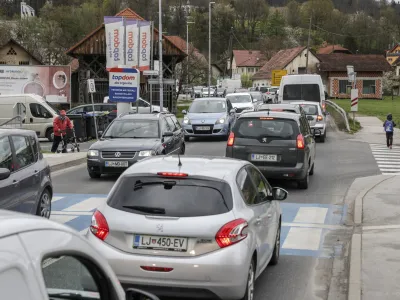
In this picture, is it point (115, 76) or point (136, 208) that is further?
point (115, 76)

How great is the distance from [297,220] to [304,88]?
23.4m

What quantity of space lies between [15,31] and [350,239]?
5939cm

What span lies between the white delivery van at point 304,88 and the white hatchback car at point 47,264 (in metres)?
32.2

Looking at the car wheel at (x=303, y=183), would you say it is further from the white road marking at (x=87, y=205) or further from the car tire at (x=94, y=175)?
the car tire at (x=94, y=175)

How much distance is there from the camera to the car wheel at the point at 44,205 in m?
10.5

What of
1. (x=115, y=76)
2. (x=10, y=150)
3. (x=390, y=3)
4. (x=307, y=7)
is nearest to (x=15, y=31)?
(x=115, y=76)

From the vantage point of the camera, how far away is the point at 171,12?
109m

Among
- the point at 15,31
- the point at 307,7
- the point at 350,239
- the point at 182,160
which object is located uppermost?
the point at 307,7

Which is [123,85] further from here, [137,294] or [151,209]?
[137,294]

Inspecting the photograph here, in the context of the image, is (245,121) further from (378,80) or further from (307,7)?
(307,7)

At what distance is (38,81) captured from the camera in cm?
4166

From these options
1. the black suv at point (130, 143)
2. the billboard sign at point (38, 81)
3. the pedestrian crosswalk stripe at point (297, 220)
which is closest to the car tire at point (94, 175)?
the black suv at point (130, 143)

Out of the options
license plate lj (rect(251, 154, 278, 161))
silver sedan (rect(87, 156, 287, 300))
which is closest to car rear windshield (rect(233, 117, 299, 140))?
license plate lj (rect(251, 154, 278, 161))

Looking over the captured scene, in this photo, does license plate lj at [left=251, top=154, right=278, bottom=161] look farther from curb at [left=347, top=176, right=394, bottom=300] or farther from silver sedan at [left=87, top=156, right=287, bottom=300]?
silver sedan at [left=87, top=156, right=287, bottom=300]
